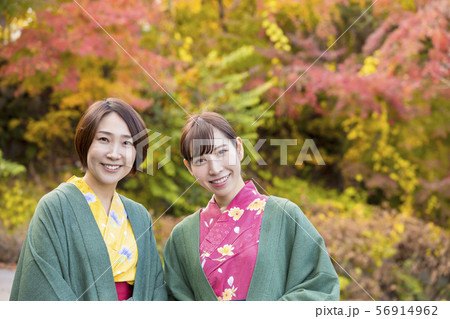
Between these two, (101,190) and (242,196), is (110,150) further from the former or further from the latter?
(242,196)

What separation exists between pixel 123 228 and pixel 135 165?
0.25 meters

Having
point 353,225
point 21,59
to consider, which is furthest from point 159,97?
point 353,225

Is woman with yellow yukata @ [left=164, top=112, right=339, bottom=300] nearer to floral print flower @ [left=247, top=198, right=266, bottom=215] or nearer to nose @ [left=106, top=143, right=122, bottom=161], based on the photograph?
floral print flower @ [left=247, top=198, right=266, bottom=215]

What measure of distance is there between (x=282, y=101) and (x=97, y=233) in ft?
12.7

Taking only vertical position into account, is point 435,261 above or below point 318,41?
below

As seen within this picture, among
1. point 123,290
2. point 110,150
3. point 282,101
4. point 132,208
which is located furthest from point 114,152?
point 282,101

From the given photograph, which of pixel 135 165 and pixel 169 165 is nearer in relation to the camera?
pixel 135 165

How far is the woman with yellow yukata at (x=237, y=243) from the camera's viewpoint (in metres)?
1.79

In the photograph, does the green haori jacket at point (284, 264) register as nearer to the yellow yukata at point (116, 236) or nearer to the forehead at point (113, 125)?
the yellow yukata at point (116, 236)

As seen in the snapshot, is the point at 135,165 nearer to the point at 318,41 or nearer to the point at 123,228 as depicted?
the point at 123,228

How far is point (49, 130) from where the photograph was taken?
564cm

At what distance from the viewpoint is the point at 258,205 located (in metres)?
1.91

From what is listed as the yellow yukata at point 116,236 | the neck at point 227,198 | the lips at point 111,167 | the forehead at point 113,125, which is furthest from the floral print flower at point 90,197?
the neck at point 227,198
